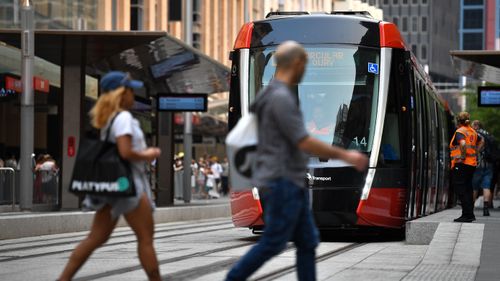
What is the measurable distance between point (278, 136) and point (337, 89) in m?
9.83

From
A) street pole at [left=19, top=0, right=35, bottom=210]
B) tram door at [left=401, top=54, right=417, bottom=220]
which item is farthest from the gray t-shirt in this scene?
street pole at [left=19, top=0, right=35, bottom=210]

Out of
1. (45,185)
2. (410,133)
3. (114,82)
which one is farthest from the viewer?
(45,185)

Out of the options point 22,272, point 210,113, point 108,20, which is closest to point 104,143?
point 22,272

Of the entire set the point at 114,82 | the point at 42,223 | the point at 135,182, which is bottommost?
the point at 42,223

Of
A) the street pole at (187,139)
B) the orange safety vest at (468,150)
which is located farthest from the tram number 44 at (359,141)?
the street pole at (187,139)

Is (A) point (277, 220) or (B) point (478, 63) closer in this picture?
(A) point (277, 220)

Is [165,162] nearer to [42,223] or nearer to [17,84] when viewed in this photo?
[17,84]

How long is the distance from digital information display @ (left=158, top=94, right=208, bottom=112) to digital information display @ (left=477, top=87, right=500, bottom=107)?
6.51 meters

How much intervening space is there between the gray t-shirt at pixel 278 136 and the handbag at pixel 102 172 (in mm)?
1131

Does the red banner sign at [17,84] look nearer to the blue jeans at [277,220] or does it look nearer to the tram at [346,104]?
the tram at [346,104]

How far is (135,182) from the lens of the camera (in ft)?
29.0

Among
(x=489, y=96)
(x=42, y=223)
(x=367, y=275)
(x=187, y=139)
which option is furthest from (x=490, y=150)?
(x=367, y=275)

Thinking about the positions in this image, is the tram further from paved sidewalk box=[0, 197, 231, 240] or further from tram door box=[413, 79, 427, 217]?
paved sidewalk box=[0, 197, 231, 240]

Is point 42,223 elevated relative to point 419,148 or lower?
lower
